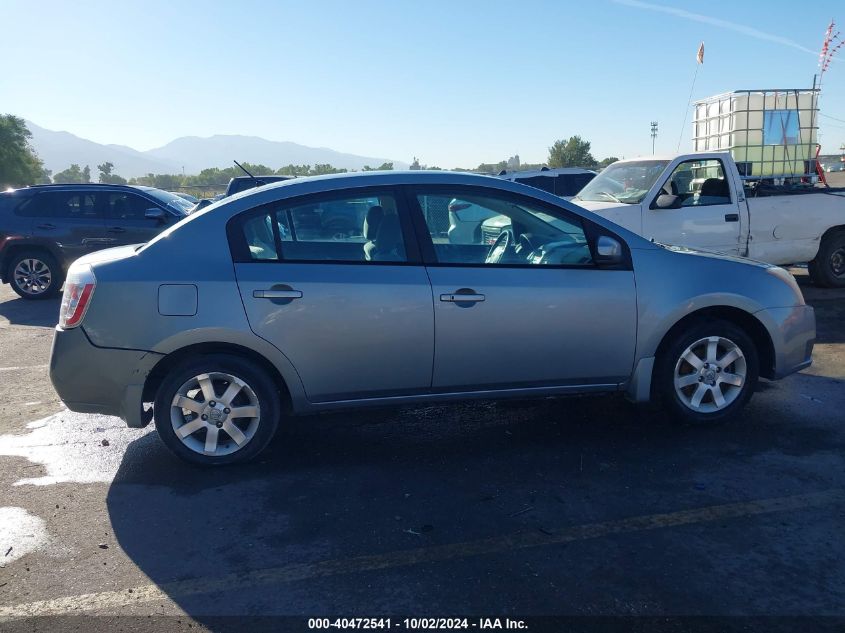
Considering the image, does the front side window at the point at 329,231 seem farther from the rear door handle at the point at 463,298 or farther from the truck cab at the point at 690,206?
the truck cab at the point at 690,206

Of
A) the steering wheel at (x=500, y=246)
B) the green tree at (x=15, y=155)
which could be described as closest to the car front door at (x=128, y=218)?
the steering wheel at (x=500, y=246)

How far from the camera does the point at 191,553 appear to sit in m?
3.39

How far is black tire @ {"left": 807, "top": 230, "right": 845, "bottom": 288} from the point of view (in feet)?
32.1

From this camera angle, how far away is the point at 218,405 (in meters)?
4.29

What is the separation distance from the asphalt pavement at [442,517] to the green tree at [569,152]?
182ft

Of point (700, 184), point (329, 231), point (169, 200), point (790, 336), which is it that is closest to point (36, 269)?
point (169, 200)

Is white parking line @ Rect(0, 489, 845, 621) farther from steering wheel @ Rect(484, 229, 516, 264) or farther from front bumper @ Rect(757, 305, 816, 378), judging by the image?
steering wheel @ Rect(484, 229, 516, 264)

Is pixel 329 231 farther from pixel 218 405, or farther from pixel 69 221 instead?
pixel 69 221

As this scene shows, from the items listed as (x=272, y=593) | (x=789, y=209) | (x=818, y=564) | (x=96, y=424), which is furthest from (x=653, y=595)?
(x=789, y=209)

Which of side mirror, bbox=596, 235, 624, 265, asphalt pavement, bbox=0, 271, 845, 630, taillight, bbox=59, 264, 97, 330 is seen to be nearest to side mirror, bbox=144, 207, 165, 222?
asphalt pavement, bbox=0, 271, 845, 630

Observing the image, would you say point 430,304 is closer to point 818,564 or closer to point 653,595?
point 653,595

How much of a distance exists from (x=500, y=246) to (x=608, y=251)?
69 centimetres

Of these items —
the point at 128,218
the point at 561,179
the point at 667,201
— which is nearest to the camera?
the point at 667,201

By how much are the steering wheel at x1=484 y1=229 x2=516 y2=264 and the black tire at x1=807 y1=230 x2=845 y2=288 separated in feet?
23.5
